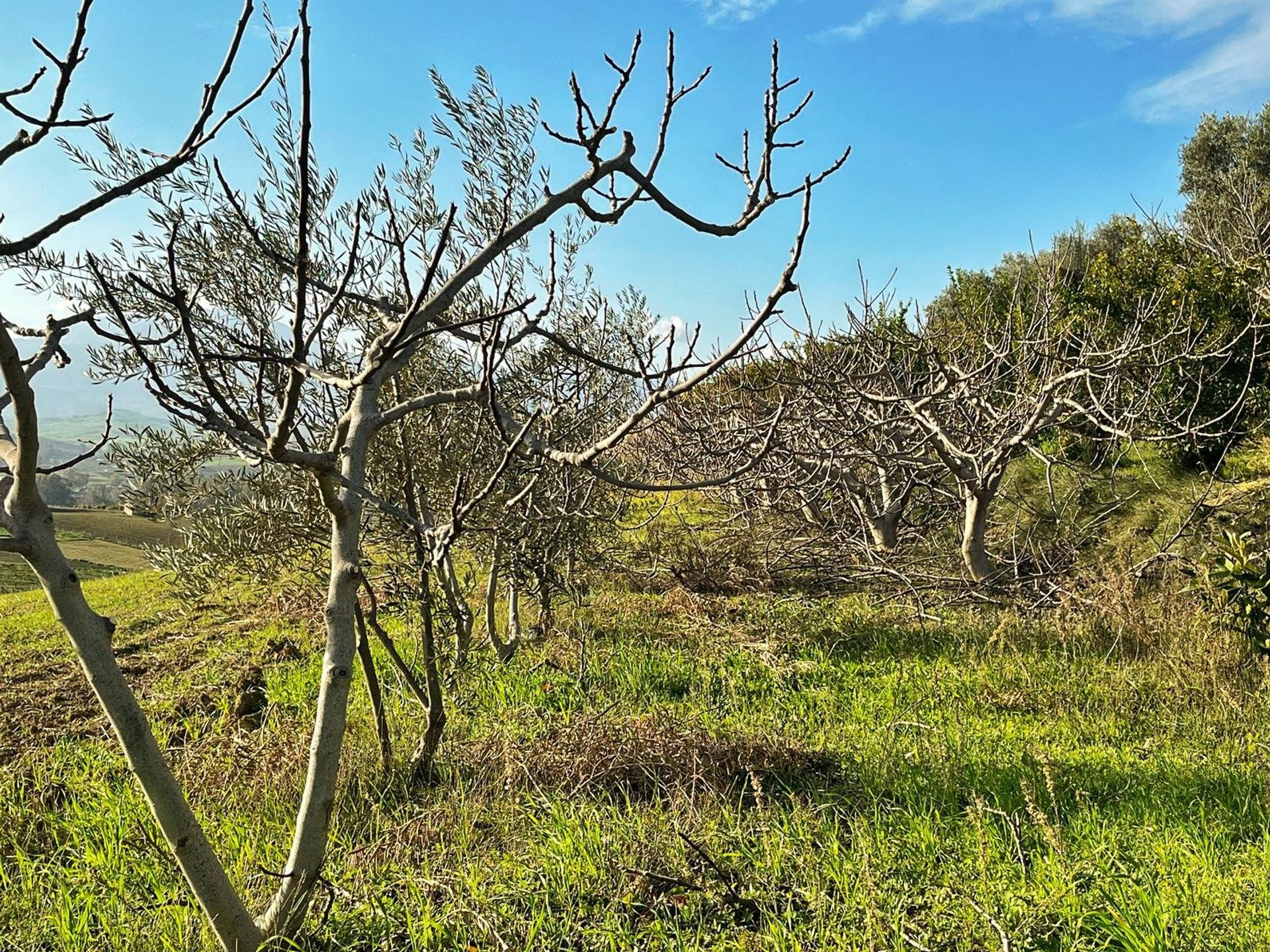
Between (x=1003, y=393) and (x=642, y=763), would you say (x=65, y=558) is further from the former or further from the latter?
(x=1003, y=393)

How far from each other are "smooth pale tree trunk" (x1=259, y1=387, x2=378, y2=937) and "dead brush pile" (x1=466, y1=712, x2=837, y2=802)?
1430 millimetres

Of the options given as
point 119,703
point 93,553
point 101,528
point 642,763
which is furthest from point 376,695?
point 93,553

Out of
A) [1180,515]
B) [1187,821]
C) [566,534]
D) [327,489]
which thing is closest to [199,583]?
[327,489]

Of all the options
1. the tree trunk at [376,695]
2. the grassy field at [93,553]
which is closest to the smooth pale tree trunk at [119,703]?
the tree trunk at [376,695]

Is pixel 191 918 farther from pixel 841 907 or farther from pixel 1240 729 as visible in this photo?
pixel 1240 729

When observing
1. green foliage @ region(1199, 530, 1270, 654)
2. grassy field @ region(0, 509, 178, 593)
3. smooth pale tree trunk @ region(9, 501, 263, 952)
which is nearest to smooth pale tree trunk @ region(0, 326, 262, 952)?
smooth pale tree trunk @ region(9, 501, 263, 952)

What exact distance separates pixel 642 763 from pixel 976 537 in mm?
4956

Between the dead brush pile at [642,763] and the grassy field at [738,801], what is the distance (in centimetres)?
2

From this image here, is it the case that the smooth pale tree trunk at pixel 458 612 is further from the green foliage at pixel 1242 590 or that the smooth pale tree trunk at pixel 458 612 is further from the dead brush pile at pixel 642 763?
the green foliage at pixel 1242 590

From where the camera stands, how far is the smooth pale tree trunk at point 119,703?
2080 mm

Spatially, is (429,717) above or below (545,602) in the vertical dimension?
below

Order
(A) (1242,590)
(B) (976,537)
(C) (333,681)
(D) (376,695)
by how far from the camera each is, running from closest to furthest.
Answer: (C) (333,681), (D) (376,695), (A) (1242,590), (B) (976,537)

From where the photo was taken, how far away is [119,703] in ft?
7.03

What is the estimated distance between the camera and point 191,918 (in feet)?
9.42
